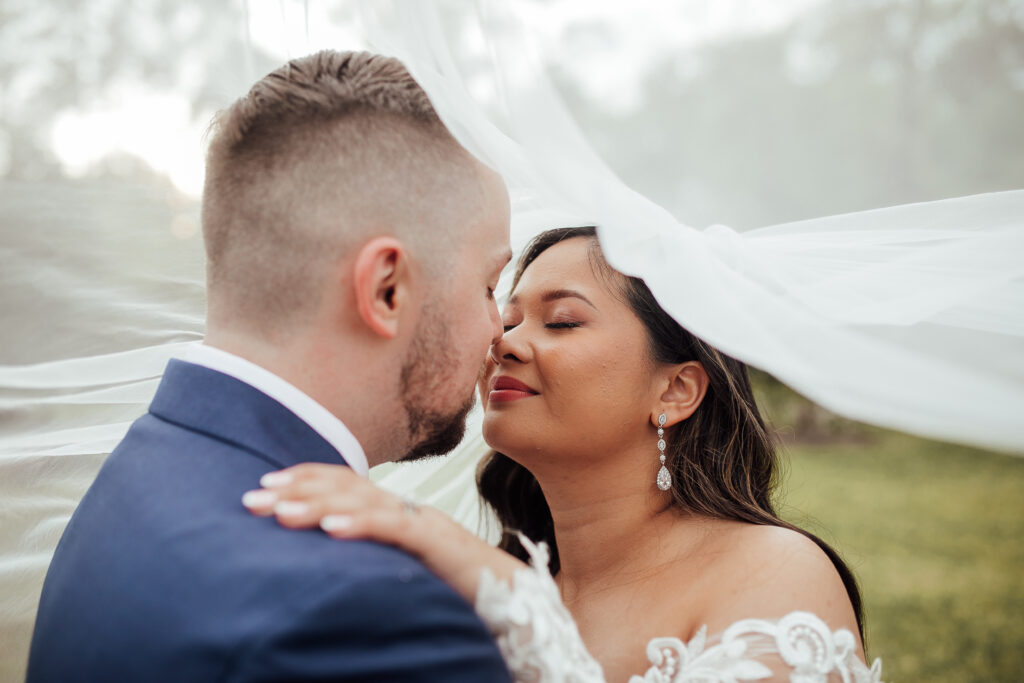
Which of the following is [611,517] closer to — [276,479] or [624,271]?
[624,271]

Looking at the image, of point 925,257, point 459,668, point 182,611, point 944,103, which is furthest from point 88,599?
point 944,103

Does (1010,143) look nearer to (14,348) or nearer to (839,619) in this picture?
(839,619)

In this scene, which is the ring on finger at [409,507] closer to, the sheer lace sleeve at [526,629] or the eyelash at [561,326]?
the sheer lace sleeve at [526,629]

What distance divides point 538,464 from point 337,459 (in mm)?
1149

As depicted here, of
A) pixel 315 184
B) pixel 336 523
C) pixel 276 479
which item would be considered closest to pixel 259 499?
pixel 276 479

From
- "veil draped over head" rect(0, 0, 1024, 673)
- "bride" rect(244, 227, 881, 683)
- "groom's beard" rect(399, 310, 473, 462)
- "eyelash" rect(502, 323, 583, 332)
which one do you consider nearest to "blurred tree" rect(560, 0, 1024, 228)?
"veil draped over head" rect(0, 0, 1024, 673)

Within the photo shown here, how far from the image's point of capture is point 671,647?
279cm

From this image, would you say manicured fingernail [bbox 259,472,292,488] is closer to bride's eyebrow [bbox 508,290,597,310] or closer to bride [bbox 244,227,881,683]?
bride [bbox 244,227,881,683]

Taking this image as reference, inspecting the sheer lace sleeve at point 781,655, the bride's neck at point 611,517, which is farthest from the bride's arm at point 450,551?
the bride's neck at point 611,517

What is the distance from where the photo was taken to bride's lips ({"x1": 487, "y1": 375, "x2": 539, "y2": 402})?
3.09 m

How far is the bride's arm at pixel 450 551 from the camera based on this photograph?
181 centimetres

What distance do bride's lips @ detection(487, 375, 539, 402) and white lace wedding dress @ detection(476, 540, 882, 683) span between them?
695 millimetres

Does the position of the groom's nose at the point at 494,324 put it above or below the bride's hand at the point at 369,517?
above

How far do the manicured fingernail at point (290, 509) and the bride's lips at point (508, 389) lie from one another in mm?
1373
